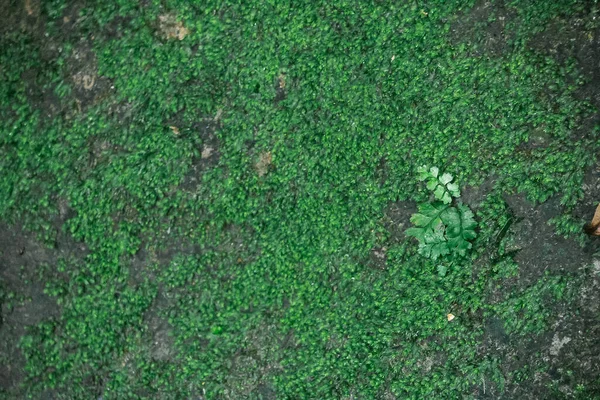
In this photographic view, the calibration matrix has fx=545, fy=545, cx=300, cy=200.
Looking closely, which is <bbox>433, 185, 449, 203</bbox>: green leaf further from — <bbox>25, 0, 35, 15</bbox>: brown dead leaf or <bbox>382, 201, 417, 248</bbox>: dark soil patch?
<bbox>25, 0, 35, 15</bbox>: brown dead leaf

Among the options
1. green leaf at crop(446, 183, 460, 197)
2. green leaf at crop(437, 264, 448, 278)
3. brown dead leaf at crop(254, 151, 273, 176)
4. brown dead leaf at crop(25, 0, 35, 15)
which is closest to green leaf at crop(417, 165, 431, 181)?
green leaf at crop(446, 183, 460, 197)

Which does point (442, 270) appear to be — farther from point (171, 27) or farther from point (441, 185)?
point (171, 27)

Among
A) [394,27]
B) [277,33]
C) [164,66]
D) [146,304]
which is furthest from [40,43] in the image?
[394,27]

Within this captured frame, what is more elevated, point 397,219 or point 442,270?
point 397,219

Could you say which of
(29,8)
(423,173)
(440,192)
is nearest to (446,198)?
(440,192)

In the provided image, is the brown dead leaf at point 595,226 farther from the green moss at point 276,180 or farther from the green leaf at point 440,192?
the green leaf at point 440,192

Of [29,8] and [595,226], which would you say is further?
[29,8]
